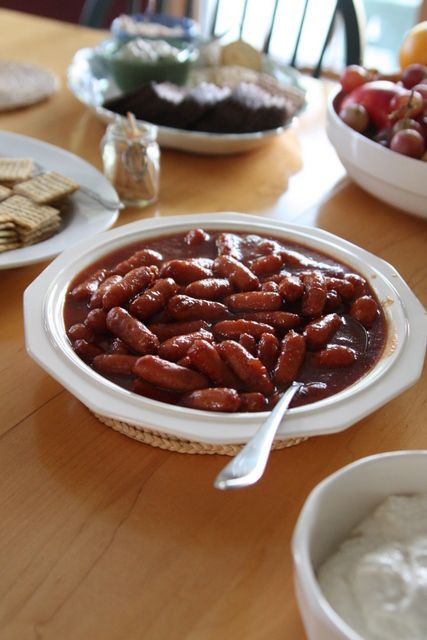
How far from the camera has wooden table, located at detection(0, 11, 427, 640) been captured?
80cm

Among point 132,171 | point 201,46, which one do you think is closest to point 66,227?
point 132,171

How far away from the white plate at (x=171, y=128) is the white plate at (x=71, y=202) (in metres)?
0.23

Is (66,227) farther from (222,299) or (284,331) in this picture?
(284,331)

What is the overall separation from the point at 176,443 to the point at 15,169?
83cm

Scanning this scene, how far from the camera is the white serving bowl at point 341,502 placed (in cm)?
69

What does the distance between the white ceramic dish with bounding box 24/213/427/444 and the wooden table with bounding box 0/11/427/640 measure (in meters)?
0.09

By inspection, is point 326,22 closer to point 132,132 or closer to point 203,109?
point 203,109

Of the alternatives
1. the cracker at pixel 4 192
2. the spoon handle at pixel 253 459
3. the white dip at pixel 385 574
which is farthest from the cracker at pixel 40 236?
the white dip at pixel 385 574

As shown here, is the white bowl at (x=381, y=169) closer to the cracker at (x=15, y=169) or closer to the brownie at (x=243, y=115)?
the brownie at (x=243, y=115)

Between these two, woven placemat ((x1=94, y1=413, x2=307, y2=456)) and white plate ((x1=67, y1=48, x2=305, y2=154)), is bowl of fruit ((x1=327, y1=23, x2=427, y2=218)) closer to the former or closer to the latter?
white plate ((x1=67, y1=48, x2=305, y2=154))

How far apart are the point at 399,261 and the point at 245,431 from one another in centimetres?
74

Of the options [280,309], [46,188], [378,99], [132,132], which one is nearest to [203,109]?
[132,132]

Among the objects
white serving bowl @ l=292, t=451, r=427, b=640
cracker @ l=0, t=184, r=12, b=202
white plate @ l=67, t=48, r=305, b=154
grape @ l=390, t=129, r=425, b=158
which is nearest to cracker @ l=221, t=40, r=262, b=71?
white plate @ l=67, t=48, r=305, b=154

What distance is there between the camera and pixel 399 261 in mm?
1535
